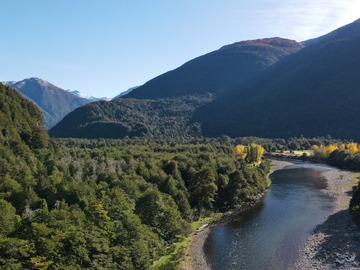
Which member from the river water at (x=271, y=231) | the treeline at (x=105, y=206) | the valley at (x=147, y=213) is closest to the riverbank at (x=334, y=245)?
the valley at (x=147, y=213)

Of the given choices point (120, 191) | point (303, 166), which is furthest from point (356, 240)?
point (303, 166)

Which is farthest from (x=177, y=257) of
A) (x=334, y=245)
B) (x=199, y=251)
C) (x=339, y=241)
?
(x=339, y=241)

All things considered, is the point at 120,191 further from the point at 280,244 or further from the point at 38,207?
the point at 280,244

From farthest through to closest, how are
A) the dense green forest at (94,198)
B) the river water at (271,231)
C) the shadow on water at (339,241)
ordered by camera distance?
the river water at (271,231) → the shadow on water at (339,241) → the dense green forest at (94,198)

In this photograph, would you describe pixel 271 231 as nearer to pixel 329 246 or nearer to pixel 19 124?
pixel 329 246

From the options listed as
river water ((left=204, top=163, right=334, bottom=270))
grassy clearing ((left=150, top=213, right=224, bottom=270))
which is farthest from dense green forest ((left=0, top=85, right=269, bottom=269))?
river water ((left=204, top=163, right=334, bottom=270))

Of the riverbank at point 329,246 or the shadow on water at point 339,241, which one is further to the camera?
the shadow on water at point 339,241

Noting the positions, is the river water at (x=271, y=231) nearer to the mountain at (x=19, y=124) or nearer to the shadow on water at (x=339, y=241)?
the shadow on water at (x=339, y=241)

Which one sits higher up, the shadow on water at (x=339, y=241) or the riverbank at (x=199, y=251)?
the riverbank at (x=199, y=251)

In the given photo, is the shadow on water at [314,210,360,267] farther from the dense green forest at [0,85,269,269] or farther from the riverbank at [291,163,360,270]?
the dense green forest at [0,85,269,269]
